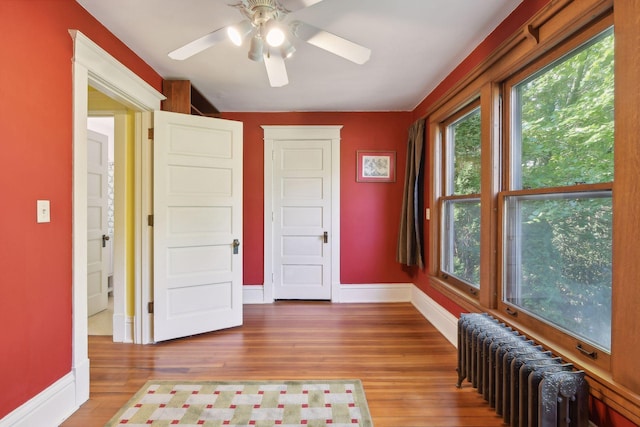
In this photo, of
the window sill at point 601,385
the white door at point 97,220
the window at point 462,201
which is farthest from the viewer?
the white door at point 97,220

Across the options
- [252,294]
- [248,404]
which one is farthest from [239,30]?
[252,294]

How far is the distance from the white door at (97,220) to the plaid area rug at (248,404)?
2.17 m

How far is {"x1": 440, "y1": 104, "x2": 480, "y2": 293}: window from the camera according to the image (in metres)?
2.58

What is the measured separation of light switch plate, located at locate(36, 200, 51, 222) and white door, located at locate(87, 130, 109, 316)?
2278mm

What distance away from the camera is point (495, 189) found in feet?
7.06

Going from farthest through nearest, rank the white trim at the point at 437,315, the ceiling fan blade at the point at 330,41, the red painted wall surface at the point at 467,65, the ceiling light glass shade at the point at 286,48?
the white trim at the point at 437,315 < the red painted wall surface at the point at 467,65 < the ceiling light glass shade at the point at 286,48 < the ceiling fan blade at the point at 330,41

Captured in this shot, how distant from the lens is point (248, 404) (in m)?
1.88

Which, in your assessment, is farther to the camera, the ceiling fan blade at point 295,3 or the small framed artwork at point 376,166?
the small framed artwork at point 376,166

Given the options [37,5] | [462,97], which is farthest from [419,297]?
[37,5]

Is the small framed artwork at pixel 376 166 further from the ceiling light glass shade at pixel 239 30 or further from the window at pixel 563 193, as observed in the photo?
the ceiling light glass shade at pixel 239 30

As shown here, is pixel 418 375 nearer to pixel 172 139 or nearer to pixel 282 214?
pixel 282 214

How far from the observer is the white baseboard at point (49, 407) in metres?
1.51

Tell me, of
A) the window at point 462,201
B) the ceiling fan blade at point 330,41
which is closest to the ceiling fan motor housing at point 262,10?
the ceiling fan blade at point 330,41

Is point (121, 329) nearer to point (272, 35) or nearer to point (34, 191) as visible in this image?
point (34, 191)
